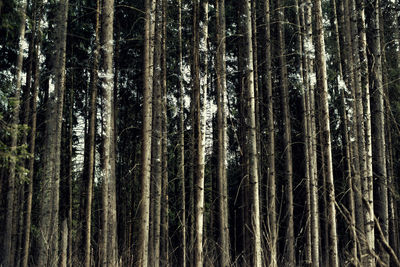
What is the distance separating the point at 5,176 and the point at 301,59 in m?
12.5

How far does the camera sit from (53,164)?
340 inches

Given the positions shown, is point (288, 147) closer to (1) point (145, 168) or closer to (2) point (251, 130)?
(2) point (251, 130)

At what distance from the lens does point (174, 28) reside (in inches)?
601

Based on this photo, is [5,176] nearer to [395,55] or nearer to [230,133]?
[230,133]

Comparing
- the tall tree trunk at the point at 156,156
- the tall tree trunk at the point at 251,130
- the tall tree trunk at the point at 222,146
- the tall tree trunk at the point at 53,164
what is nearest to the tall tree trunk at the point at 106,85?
the tall tree trunk at the point at 53,164

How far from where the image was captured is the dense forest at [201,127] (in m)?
7.34

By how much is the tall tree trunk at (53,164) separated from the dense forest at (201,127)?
27 mm

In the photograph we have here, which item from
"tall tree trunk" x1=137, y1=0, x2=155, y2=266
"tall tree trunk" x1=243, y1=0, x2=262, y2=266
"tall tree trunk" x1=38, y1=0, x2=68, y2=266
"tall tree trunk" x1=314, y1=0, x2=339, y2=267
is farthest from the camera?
"tall tree trunk" x1=38, y1=0, x2=68, y2=266

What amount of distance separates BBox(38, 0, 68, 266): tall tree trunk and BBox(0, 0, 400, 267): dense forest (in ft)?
0.09

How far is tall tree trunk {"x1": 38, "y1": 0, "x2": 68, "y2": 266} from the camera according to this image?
8.12 metres

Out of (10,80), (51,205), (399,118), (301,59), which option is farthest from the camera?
(399,118)

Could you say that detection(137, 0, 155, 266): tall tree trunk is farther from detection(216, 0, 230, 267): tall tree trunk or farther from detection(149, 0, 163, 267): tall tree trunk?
detection(216, 0, 230, 267): tall tree trunk

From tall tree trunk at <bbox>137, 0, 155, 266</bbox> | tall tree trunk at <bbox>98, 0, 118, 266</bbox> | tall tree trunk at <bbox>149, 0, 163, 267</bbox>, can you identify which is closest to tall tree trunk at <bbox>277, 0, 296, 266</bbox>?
tall tree trunk at <bbox>149, 0, 163, 267</bbox>

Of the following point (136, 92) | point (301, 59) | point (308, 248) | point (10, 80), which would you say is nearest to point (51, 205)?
point (308, 248)
